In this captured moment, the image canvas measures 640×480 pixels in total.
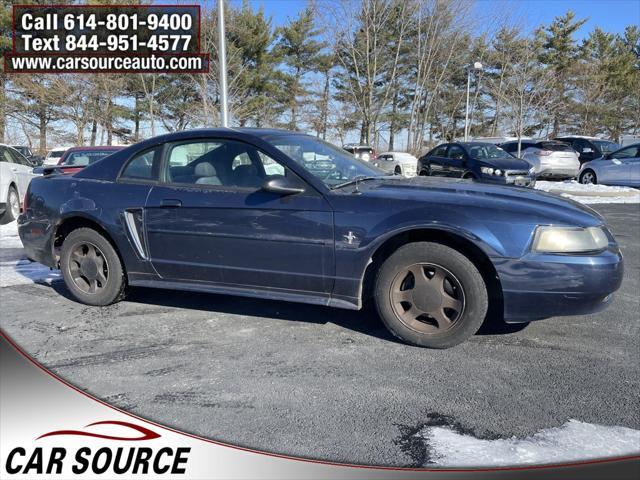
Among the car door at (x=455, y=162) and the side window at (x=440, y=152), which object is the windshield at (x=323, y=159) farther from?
the side window at (x=440, y=152)

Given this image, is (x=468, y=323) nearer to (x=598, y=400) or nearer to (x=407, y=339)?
(x=407, y=339)

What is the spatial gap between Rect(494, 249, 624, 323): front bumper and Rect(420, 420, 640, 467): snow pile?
85 centimetres

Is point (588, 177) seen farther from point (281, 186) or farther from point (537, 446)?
point (537, 446)

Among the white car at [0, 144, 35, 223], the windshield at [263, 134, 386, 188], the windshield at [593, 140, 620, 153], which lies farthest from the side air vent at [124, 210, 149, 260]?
the windshield at [593, 140, 620, 153]

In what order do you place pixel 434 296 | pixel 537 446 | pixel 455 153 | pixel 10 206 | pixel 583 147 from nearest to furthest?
pixel 537 446 → pixel 434 296 → pixel 10 206 → pixel 455 153 → pixel 583 147

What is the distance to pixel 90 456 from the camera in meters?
2.21

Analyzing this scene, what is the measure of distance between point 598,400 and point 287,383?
165cm

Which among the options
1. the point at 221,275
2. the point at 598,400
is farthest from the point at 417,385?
the point at 221,275

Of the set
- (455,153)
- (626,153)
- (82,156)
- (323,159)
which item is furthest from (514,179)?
(323,159)

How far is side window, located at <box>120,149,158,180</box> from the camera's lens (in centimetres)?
409

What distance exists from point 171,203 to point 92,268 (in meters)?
1.02

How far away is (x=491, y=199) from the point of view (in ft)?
10.9

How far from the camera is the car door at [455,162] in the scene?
13609mm

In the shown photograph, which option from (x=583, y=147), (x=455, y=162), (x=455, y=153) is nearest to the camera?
(x=455, y=162)
